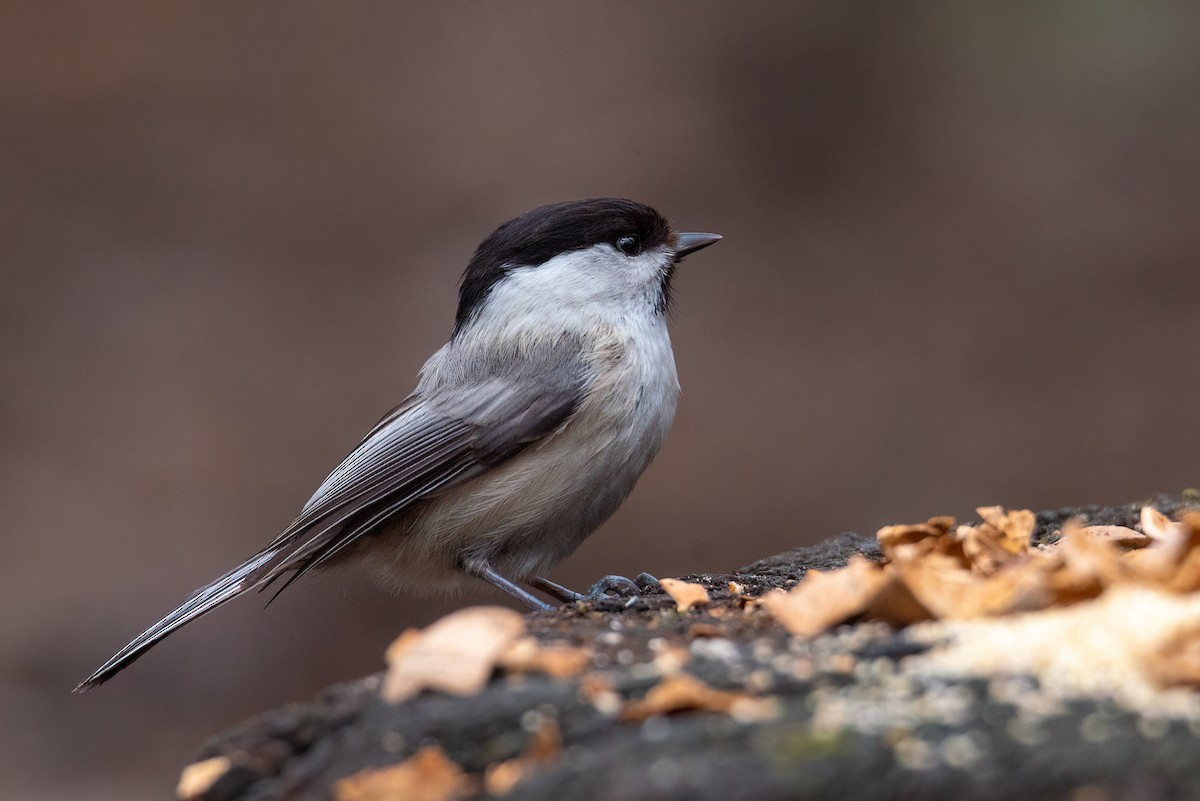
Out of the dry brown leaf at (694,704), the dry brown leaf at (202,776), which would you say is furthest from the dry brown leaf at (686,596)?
the dry brown leaf at (202,776)

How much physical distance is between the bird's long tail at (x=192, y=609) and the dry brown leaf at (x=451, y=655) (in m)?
1.22

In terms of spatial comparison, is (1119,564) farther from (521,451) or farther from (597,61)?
(597,61)

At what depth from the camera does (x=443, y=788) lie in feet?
3.98

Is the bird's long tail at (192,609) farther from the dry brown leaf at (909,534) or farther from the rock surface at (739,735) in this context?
the dry brown leaf at (909,534)

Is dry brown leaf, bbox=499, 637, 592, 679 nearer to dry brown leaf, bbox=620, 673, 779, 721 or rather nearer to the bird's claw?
dry brown leaf, bbox=620, 673, 779, 721

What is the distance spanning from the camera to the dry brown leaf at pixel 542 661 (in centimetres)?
140

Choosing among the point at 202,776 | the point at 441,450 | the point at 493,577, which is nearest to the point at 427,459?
the point at 441,450

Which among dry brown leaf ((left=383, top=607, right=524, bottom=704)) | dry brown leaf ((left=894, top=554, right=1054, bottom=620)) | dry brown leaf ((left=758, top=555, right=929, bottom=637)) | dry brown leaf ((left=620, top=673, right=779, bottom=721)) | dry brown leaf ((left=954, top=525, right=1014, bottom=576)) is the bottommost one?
dry brown leaf ((left=954, top=525, right=1014, bottom=576))

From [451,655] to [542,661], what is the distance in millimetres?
109

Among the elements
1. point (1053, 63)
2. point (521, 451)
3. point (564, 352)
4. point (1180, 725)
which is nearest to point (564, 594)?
point (521, 451)

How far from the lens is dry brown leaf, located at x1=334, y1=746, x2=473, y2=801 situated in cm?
120

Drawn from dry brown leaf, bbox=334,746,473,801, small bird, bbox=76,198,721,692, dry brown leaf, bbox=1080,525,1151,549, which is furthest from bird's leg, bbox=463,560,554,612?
dry brown leaf, bbox=334,746,473,801

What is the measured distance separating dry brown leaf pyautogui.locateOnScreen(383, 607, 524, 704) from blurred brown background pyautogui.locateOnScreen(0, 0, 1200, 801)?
14.3 ft

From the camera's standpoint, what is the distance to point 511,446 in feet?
8.71
